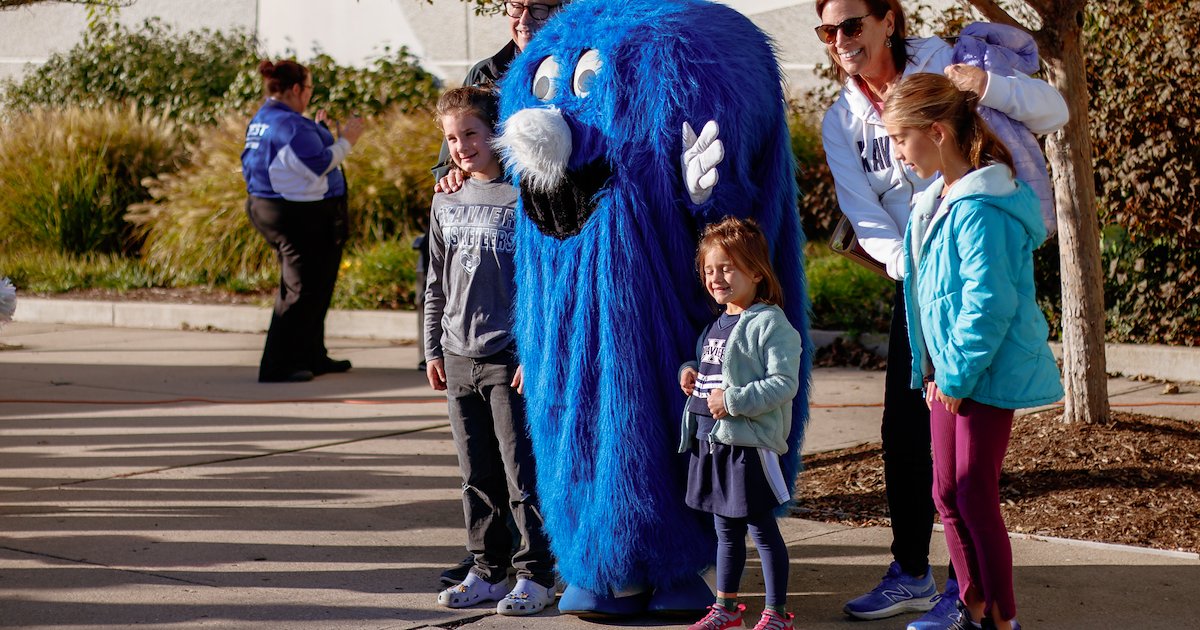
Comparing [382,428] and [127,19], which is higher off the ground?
[127,19]

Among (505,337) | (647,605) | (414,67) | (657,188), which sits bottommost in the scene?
(647,605)

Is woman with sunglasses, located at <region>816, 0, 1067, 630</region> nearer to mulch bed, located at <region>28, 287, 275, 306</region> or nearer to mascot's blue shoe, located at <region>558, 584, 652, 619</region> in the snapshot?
mascot's blue shoe, located at <region>558, 584, 652, 619</region>

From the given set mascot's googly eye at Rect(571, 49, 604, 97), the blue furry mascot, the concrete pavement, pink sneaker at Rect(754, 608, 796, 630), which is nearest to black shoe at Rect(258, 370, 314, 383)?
the concrete pavement

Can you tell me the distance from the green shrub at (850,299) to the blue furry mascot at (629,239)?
5156 millimetres

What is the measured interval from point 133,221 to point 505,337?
10.6 meters

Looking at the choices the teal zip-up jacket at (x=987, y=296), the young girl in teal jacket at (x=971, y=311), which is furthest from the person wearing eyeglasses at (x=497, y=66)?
the teal zip-up jacket at (x=987, y=296)

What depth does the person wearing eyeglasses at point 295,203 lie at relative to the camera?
8.18 meters

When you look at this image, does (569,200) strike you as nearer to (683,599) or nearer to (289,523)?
(683,599)

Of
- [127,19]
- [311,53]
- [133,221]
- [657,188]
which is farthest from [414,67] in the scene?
[657,188]

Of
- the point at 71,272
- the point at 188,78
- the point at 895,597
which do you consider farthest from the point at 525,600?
the point at 188,78

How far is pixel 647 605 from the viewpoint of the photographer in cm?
391

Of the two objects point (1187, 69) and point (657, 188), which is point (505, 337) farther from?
point (1187, 69)

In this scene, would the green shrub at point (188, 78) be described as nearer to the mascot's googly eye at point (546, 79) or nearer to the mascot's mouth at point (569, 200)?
the mascot's googly eye at point (546, 79)

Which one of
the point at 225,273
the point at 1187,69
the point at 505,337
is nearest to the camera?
the point at 505,337
